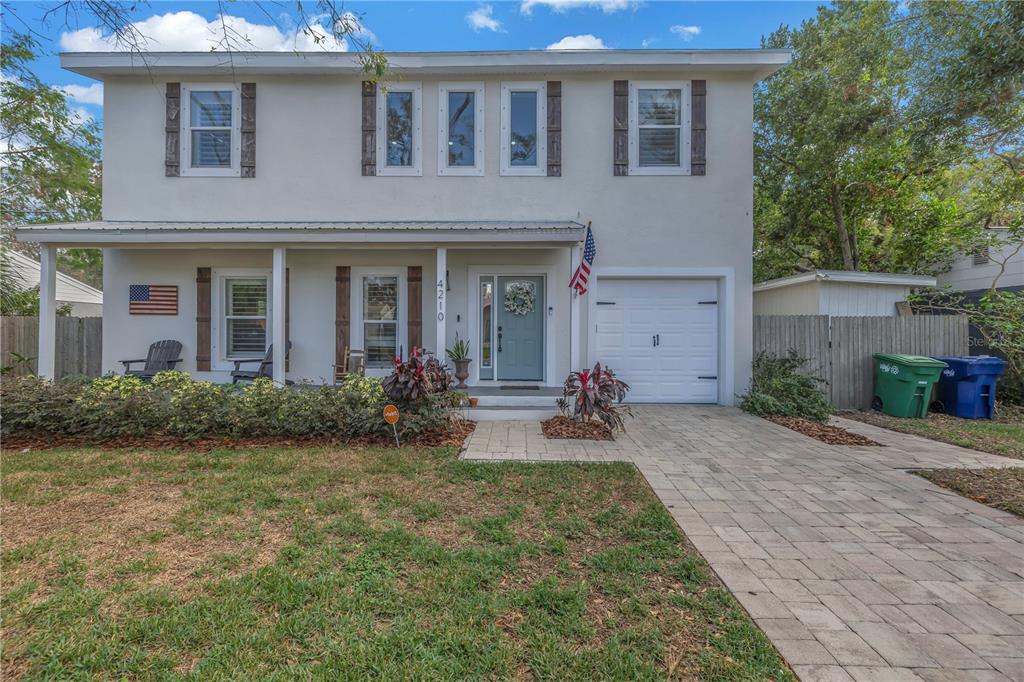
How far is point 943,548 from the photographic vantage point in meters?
3.02

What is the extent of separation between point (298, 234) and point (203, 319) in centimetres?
282

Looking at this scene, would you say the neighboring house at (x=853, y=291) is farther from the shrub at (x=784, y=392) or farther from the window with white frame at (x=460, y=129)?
the window with white frame at (x=460, y=129)

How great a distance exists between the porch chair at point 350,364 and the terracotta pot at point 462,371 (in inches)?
67.4

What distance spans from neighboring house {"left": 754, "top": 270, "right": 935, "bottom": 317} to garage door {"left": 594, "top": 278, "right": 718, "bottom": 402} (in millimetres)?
2614

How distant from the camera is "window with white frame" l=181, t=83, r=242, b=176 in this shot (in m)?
8.18

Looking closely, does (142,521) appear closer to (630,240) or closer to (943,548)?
(943,548)

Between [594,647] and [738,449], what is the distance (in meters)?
4.05

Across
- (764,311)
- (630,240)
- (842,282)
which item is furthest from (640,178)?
(764,311)

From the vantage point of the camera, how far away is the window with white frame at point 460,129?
8117 mm

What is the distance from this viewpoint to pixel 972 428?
6.61m

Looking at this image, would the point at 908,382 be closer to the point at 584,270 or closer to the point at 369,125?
the point at 584,270

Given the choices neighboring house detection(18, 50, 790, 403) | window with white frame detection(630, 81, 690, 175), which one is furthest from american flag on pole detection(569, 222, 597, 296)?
window with white frame detection(630, 81, 690, 175)

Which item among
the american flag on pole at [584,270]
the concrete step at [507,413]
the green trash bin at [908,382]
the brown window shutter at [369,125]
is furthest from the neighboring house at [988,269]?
the brown window shutter at [369,125]

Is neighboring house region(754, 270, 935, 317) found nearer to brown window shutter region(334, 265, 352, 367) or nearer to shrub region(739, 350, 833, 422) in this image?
shrub region(739, 350, 833, 422)
